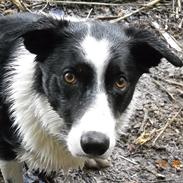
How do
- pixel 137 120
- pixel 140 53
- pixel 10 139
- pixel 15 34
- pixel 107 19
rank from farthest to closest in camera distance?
pixel 107 19, pixel 137 120, pixel 10 139, pixel 140 53, pixel 15 34

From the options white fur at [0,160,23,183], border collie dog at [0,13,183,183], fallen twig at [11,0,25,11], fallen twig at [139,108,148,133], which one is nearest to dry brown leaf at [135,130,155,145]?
fallen twig at [139,108,148,133]

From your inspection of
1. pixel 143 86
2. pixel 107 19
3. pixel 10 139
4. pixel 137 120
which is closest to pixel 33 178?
pixel 10 139

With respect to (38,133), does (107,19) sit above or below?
below

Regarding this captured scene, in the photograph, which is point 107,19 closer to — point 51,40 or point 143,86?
point 143,86

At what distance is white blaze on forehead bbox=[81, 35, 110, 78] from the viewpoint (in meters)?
2.84

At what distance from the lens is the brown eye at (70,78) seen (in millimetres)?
2867

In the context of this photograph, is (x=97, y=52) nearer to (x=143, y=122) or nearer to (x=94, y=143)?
(x=94, y=143)

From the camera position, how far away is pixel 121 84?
116 inches

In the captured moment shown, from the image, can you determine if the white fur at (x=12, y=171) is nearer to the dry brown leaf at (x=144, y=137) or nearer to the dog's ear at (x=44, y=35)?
the dog's ear at (x=44, y=35)

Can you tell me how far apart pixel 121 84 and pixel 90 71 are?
0.21 meters

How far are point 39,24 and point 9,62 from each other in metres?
0.43

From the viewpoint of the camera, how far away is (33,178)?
399 centimetres

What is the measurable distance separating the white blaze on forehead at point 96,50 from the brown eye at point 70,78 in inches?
4.8

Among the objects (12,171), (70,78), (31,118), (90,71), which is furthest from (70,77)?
(12,171)
